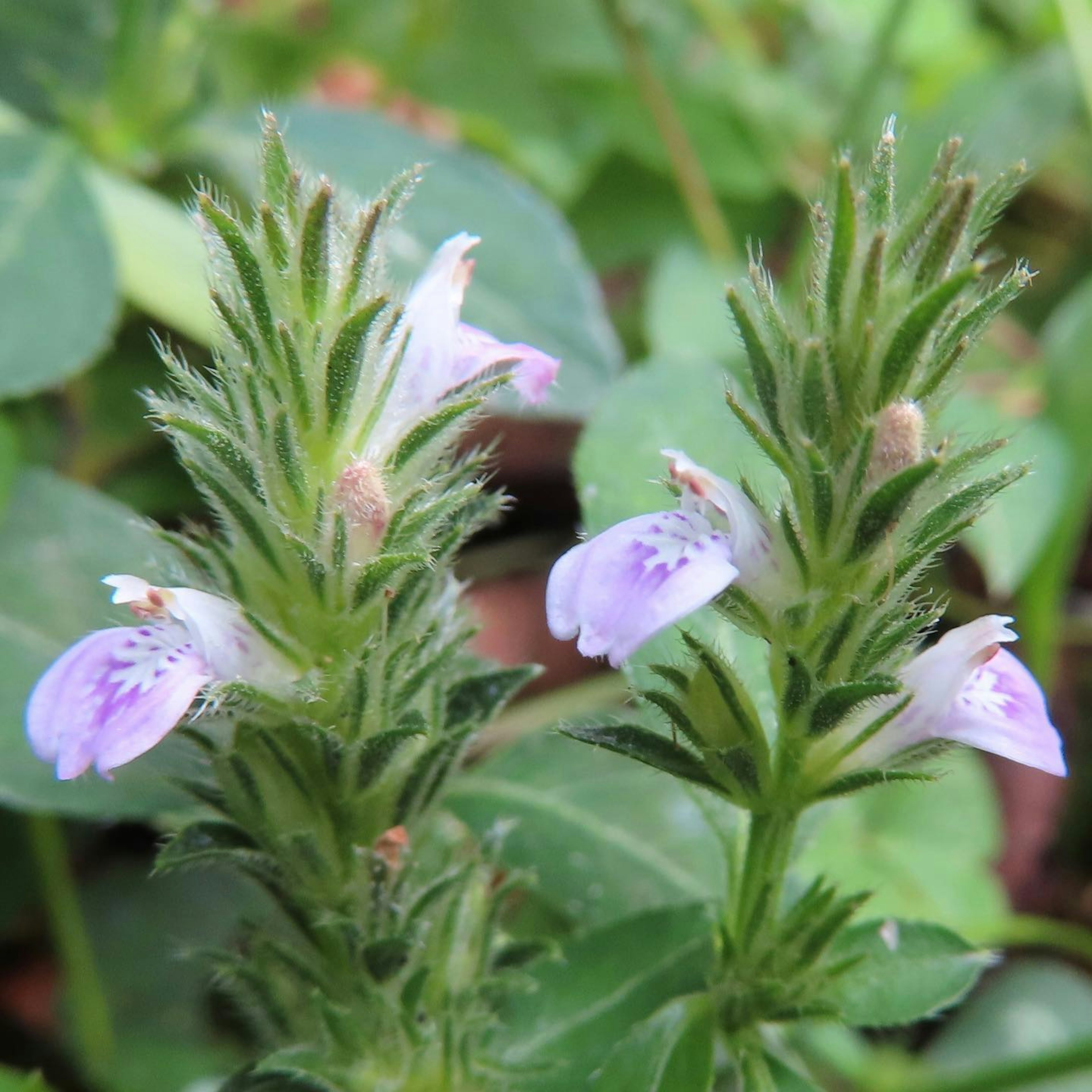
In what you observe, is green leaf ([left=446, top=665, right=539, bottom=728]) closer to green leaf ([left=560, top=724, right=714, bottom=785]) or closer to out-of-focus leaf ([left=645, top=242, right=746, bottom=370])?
green leaf ([left=560, top=724, right=714, bottom=785])

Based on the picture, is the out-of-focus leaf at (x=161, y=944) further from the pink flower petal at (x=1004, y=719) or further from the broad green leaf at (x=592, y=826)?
the pink flower petal at (x=1004, y=719)

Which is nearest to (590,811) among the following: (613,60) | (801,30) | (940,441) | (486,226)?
(940,441)

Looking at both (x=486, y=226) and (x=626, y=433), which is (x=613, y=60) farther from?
(x=626, y=433)

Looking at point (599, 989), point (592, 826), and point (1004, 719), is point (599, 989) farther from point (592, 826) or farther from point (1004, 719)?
point (1004, 719)

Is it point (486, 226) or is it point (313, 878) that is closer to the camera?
point (313, 878)

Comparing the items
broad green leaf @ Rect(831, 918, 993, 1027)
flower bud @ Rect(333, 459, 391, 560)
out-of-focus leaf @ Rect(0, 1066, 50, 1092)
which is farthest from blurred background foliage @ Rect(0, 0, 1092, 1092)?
flower bud @ Rect(333, 459, 391, 560)

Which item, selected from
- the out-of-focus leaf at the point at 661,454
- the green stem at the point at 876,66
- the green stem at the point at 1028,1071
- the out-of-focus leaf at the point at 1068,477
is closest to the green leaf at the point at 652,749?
the out-of-focus leaf at the point at 661,454

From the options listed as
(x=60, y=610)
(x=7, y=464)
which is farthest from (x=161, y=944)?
(x=7, y=464)
